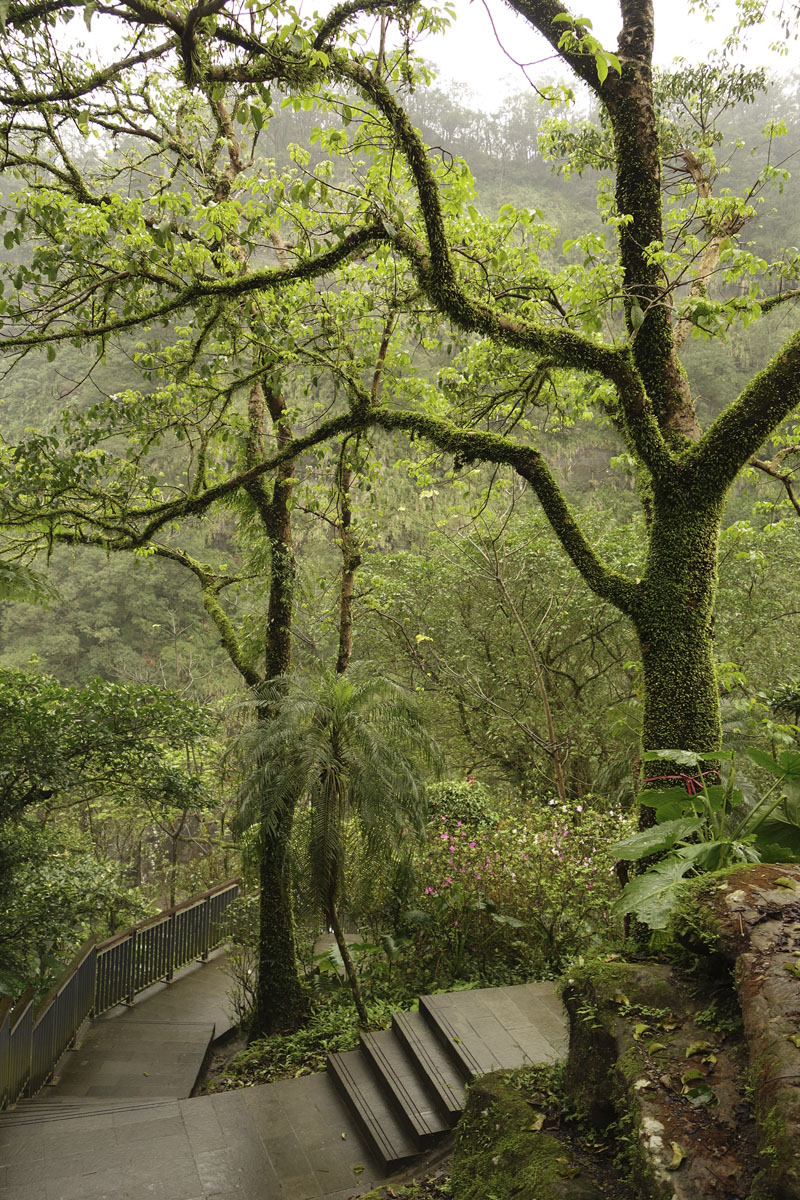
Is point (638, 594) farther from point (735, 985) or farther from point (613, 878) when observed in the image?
point (613, 878)

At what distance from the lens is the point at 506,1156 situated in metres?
2.85

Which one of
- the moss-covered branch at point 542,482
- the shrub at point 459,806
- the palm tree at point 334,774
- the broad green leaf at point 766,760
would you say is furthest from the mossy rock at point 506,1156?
the shrub at point 459,806

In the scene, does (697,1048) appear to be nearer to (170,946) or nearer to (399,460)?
(399,460)

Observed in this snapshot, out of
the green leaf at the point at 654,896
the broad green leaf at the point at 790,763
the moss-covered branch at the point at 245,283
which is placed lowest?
the green leaf at the point at 654,896

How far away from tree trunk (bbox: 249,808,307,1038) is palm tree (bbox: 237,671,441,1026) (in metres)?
0.87

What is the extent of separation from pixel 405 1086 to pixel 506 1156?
74.8 inches

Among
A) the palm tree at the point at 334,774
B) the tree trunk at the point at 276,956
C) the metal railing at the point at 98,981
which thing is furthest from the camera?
the tree trunk at the point at 276,956

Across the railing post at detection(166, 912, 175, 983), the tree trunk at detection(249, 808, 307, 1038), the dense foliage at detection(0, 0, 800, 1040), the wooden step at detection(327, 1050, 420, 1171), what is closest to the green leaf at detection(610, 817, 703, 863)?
the dense foliage at detection(0, 0, 800, 1040)

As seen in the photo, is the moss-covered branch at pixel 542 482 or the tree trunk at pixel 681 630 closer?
the tree trunk at pixel 681 630

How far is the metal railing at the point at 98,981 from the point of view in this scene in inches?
202

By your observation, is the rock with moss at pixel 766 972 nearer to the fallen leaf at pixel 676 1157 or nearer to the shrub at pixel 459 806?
the fallen leaf at pixel 676 1157

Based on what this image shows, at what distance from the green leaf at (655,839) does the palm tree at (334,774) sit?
2729 mm

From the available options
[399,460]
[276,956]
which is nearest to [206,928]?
[276,956]

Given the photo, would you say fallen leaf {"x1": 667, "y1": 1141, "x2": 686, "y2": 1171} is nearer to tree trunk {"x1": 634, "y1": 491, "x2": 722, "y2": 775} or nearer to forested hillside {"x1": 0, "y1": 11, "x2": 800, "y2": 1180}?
forested hillside {"x1": 0, "y1": 11, "x2": 800, "y2": 1180}
